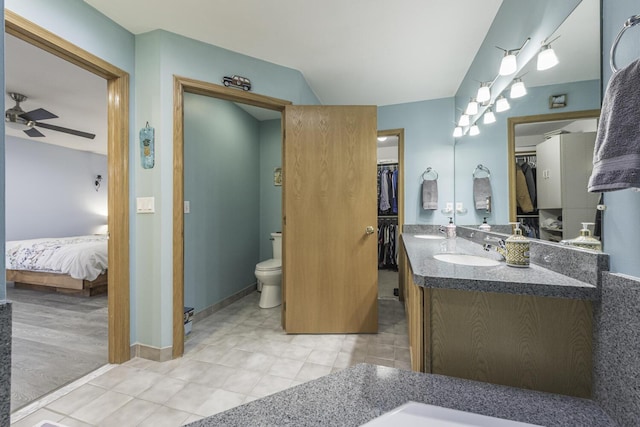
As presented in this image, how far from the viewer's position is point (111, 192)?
1.83 m

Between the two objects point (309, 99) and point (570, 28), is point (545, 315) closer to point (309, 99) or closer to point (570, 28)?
point (570, 28)

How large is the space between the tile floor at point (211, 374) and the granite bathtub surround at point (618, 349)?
1.30 metres

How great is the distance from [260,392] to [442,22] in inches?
106

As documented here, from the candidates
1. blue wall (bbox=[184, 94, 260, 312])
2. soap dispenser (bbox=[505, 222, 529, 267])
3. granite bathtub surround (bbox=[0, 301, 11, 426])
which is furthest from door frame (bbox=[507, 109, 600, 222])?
blue wall (bbox=[184, 94, 260, 312])

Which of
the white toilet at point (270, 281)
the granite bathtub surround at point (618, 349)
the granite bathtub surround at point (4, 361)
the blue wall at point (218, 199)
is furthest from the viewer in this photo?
the white toilet at point (270, 281)

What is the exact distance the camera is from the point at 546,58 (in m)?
1.18

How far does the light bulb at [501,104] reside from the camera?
1.62 m

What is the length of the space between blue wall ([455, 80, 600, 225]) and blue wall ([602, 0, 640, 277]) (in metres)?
0.13

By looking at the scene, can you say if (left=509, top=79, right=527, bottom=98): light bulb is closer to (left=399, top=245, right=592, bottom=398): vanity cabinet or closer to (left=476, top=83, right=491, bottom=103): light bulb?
(left=476, top=83, right=491, bottom=103): light bulb

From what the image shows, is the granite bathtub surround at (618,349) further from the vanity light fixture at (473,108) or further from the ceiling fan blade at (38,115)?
the ceiling fan blade at (38,115)

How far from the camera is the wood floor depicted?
64.1 inches

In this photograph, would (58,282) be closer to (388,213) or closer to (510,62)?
(388,213)

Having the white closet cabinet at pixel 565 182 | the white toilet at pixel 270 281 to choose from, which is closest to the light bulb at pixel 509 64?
the white closet cabinet at pixel 565 182

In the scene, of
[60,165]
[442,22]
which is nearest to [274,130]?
[442,22]
